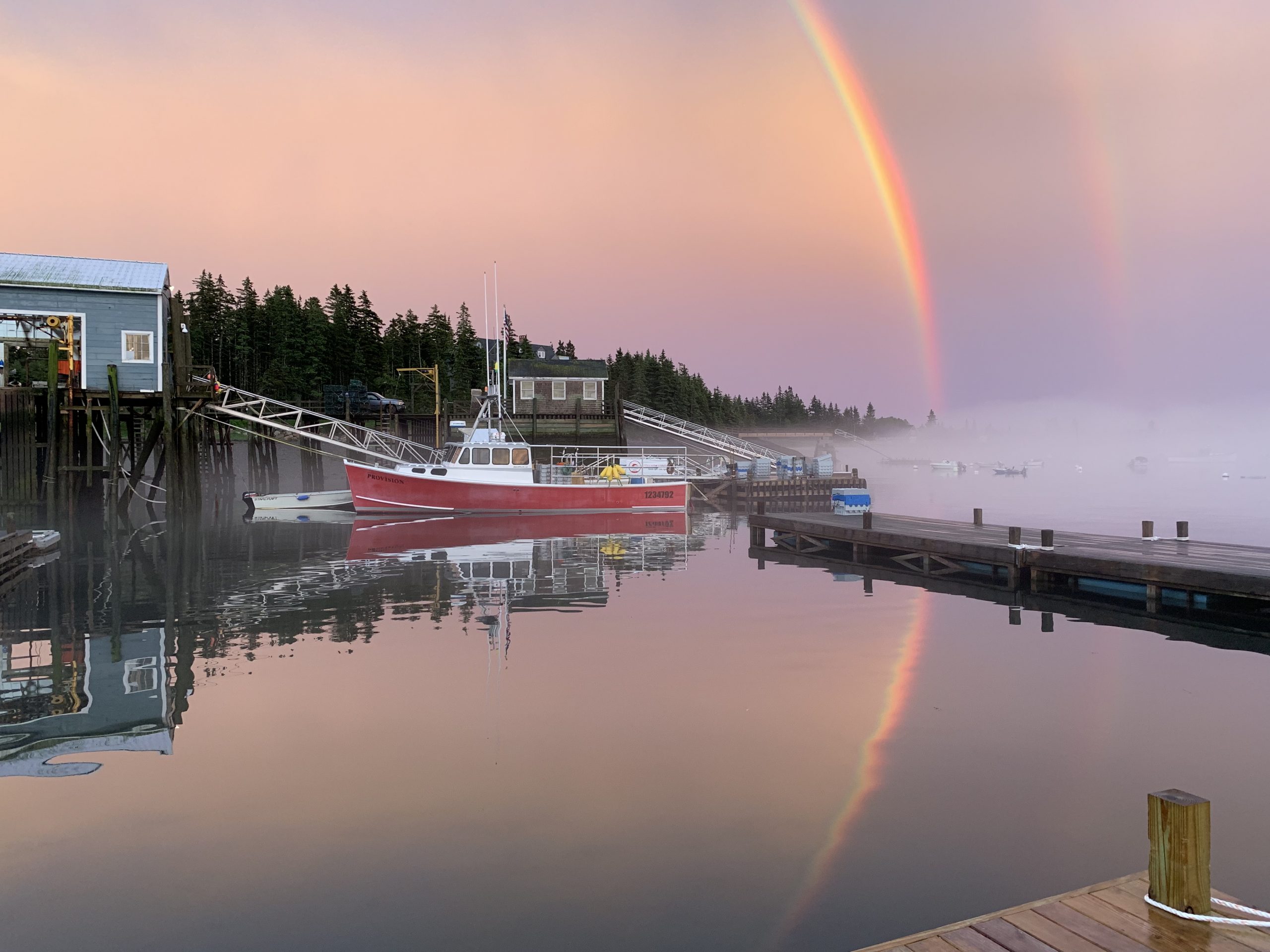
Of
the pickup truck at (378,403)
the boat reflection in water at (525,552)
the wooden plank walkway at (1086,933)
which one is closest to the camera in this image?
the wooden plank walkway at (1086,933)

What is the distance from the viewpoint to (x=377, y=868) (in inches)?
281

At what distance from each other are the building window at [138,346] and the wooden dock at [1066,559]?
2630cm

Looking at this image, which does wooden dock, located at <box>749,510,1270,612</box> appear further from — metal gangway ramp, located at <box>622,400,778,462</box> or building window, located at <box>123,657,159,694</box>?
metal gangway ramp, located at <box>622,400,778,462</box>

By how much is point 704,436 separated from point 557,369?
1134cm

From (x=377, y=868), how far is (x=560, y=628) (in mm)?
9754

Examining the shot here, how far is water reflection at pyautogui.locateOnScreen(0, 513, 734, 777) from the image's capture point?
11.3m

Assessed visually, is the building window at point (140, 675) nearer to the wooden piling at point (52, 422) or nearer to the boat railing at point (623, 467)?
the wooden piling at point (52, 422)

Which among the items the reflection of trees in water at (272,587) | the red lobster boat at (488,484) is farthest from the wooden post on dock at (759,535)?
the red lobster boat at (488,484)

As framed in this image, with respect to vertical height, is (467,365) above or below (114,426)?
above

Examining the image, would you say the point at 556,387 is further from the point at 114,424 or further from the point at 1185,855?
the point at 1185,855

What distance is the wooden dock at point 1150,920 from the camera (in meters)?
4.81

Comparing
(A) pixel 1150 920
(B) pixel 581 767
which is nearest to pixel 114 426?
(B) pixel 581 767

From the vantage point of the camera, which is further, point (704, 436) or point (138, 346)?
point (704, 436)

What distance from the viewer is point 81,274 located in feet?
119
